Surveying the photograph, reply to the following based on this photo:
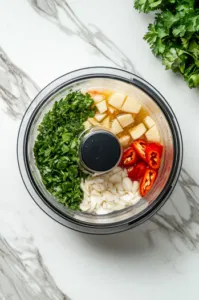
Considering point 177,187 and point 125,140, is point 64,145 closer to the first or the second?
point 125,140

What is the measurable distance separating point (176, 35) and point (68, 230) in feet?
1.62

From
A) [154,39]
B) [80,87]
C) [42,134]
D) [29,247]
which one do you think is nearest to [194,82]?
[154,39]

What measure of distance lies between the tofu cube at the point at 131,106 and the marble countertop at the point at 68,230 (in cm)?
14

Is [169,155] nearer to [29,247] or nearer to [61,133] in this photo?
[61,133]

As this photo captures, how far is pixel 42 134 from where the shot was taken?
1.25m

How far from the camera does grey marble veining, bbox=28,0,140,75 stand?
1355mm

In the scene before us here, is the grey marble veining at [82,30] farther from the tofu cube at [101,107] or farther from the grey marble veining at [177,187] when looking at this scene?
the tofu cube at [101,107]

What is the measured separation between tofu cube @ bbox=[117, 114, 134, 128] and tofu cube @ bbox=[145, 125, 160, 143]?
45 mm

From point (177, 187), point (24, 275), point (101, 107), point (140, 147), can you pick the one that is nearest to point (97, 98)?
point (101, 107)

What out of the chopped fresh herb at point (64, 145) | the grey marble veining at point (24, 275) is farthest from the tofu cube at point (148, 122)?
the grey marble veining at point (24, 275)

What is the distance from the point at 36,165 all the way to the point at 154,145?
248 millimetres

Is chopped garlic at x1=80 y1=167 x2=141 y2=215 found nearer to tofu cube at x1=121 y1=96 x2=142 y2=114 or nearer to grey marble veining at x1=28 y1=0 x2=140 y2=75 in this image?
tofu cube at x1=121 y1=96 x2=142 y2=114

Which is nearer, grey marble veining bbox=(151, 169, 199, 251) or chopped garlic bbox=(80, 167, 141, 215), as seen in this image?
chopped garlic bbox=(80, 167, 141, 215)

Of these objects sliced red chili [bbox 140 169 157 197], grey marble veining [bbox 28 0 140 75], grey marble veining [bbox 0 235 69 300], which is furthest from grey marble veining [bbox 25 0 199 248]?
grey marble veining [bbox 0 235 69 300]
